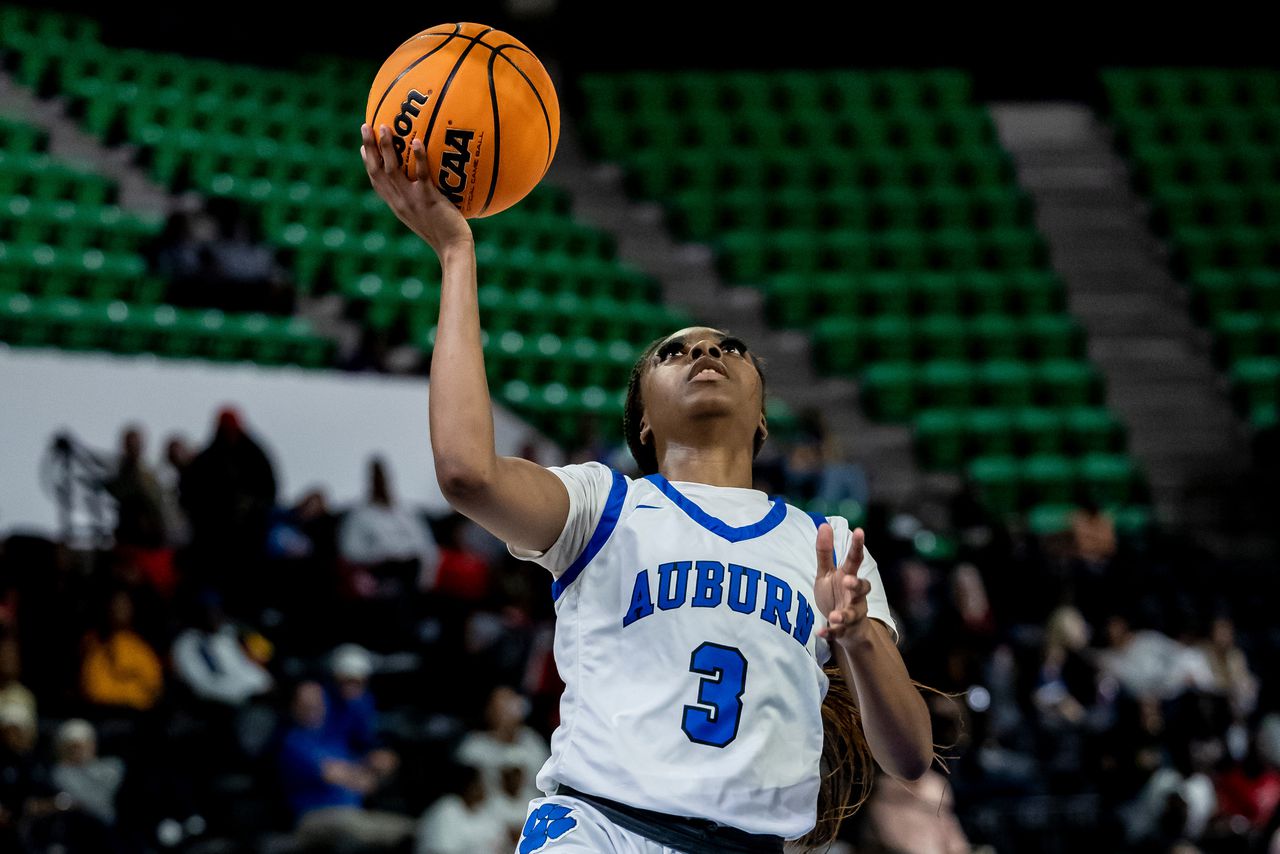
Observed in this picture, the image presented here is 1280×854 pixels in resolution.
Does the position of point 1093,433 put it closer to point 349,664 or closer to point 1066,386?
point 1066,386

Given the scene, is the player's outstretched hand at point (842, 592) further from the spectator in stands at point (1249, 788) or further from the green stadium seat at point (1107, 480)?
the green stadium seat at point (1107, 480)

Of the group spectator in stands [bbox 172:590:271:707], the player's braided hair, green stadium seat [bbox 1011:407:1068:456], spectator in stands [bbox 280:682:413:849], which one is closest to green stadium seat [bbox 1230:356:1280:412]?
green stadium seat [bbox 1011:407:1068:456]

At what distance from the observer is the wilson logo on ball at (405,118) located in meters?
2.74

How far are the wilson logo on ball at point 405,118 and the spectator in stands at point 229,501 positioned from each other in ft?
20.3

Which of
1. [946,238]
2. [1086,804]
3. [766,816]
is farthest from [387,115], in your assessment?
[946,238]

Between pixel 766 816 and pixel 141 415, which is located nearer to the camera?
pixel 766 816

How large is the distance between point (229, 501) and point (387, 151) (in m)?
6.58

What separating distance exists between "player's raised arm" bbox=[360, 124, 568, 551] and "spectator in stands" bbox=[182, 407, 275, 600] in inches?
247

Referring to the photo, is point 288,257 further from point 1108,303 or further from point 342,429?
point 1108,303

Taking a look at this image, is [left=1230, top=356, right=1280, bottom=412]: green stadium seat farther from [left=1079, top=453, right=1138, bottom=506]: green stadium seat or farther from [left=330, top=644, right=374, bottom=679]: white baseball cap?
[left=330, top=644, right=374, bottom=679]: white baseball cap

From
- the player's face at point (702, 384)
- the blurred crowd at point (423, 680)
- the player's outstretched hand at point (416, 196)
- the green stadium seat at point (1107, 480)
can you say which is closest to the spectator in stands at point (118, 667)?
the blurred crowd at point (423, 680)

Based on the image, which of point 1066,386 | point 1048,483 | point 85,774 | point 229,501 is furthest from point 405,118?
point 1066,386

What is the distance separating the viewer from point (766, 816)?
2.62m

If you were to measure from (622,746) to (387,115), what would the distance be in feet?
3.95
